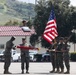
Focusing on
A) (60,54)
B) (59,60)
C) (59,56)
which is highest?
(60,54)

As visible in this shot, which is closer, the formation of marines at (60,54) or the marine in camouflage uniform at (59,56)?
the formation of marines at (60,54)

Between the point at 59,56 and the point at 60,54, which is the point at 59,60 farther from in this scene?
the point at 60,54

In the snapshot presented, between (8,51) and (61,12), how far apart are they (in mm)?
35490

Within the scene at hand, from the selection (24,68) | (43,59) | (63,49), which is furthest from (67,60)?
(43,59)

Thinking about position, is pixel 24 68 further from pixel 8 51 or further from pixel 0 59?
pixel 0 59

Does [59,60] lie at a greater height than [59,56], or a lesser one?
lesser

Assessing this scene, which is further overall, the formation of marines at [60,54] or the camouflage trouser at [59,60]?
the camouflage trouser at [59,60]

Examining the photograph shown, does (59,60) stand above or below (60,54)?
below

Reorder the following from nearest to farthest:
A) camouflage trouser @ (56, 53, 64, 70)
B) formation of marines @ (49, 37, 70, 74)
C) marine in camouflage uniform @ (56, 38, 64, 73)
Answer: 1. formation of marines @ (49, 37, 70, 74)
2. marine in camouflage uniform @ (56, 38, 64, 73)
3. camouflage trouser @ (56, 53, 64, 70)

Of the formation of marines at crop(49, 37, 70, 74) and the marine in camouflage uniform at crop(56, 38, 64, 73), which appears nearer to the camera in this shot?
the formation of marines at crop(49, 37, 70, 74)

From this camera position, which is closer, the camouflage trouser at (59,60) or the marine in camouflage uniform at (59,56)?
the marine in camouflage uniform at (59,56)

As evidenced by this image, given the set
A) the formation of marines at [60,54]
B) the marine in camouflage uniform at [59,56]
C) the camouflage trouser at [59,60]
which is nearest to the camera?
the formation of marines at [60,54]

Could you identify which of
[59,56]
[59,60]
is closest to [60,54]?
[59,56]

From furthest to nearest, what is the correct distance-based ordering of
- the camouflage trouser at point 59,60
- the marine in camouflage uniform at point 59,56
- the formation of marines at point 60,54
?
the camouflage trouser at point 59,60
the marine in camouflage uniform at point 59,56
the formation of marines at point 60,54
